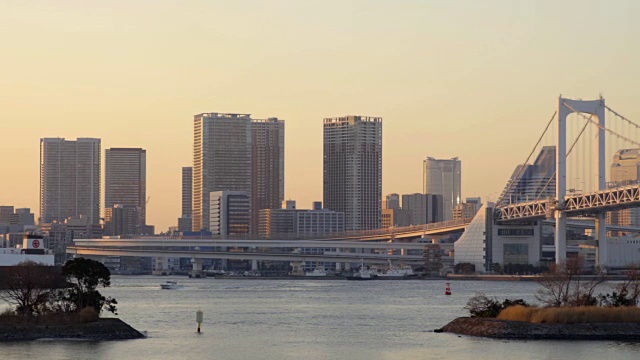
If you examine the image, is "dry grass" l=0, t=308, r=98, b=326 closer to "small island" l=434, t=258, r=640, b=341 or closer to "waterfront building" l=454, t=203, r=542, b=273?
"small island" l=434, t=258, r=640, b=341

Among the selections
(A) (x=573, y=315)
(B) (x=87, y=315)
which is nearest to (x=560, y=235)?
(A) (x=573, y=315)

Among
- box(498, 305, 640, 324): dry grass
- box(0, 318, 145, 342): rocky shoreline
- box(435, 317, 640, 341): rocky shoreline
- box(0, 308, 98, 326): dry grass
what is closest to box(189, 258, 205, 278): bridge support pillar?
box(0, 308, 98, 326): dry grass

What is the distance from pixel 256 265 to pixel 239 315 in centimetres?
11932

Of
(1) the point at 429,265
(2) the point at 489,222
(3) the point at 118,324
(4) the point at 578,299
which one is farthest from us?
(1) the point at 429,265

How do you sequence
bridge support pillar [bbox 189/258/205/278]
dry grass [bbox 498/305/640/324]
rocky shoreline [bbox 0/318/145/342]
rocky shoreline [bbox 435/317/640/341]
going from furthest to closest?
1. bridge support pillar [bbox 189/258/205/278]
2. dry grass [bbox 498/305/640/324]
3. rocky shoreline [bbox 435/317/640/341]
4. rocky shoreline [bbox 0/318/145/342]

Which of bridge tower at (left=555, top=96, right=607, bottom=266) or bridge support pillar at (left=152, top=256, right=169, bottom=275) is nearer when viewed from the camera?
bridge tower at (left=555, top=96, right=607, bottom=266)

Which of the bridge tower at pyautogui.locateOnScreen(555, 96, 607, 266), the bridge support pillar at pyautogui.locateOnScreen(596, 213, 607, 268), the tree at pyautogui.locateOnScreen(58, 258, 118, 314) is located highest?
the bridge tower at pyautogui.locateOnScreen(555, 96, 607, 266)

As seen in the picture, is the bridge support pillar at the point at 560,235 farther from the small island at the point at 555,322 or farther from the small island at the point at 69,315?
the small island at the point at 69,315

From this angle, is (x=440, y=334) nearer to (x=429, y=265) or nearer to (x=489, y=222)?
(x=489, y=222)

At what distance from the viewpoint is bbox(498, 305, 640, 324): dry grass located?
47.0 m

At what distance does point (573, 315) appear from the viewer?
4712 cm

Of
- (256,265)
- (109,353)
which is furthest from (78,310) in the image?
(256,265)

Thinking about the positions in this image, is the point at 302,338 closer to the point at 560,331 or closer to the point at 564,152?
the point at 560,331

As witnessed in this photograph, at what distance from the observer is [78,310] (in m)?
47.8
